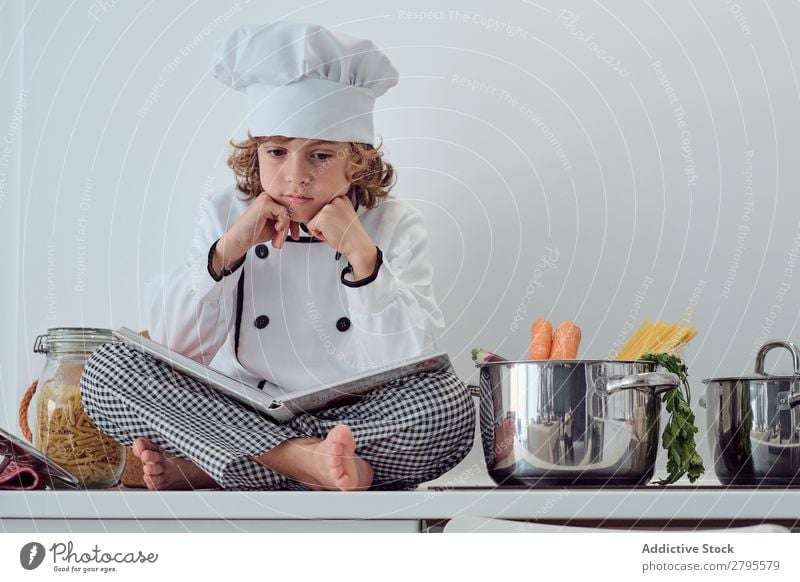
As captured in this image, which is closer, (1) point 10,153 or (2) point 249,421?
(2) point 249,421

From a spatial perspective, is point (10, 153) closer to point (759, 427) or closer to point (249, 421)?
point (249, 421)

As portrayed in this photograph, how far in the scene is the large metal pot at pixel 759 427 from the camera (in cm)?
87

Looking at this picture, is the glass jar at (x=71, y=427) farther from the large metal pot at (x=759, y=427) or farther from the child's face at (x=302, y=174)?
the large metal pot at (x=759, y=427)

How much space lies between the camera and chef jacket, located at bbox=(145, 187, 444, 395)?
40.0 inches

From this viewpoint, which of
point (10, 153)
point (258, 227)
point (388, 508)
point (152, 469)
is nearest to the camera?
point (388, 508)

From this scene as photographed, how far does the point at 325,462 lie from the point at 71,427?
28cm

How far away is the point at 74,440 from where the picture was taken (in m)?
0.98

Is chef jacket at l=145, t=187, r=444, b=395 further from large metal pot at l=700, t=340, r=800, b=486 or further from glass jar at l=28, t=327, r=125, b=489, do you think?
large metal pot at l=700, t=340, r=800, b=486

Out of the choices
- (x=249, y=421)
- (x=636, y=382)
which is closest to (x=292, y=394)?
(x=249, y=421)

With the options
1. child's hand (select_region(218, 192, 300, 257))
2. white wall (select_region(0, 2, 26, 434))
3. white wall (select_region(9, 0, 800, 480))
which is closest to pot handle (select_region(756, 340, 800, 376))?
white wall (select_region(9, 0, 800, 480))

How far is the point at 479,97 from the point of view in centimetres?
124

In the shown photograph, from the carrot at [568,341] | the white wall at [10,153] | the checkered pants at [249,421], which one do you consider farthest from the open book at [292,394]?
the white wall at [10,153]

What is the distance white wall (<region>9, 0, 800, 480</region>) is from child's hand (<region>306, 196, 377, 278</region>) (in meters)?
0.22
